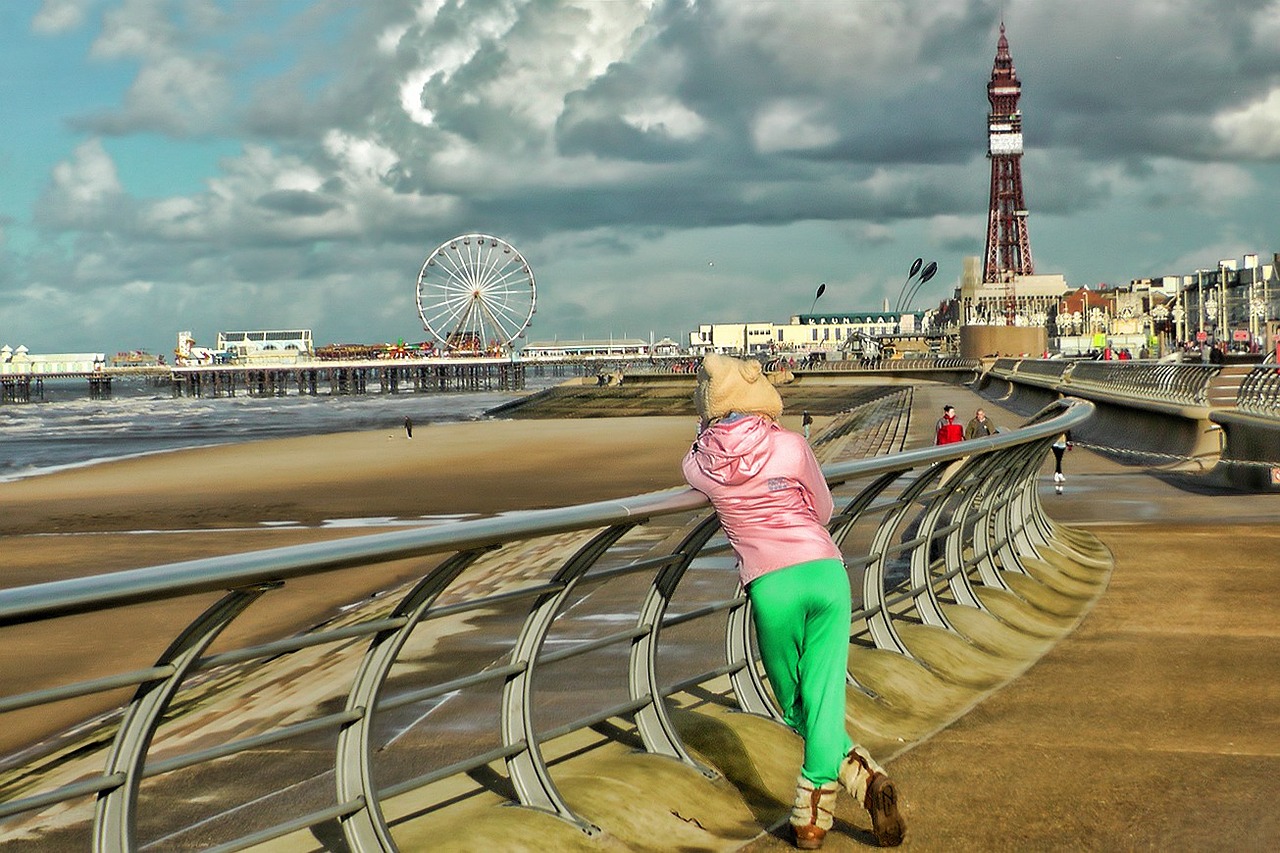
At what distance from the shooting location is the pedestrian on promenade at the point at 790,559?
3832mm

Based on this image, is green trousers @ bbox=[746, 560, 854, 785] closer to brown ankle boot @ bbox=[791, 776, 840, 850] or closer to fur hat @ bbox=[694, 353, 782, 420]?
brown ankle boot @ bbox=[791, 776, 840, 850]

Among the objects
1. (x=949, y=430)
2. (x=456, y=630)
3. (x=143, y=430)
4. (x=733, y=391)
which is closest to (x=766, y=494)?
(x=733, y=391)

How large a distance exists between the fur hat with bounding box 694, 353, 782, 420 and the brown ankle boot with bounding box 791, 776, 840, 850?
41.3 inches

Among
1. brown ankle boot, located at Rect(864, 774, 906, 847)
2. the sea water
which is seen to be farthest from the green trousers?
the sea water

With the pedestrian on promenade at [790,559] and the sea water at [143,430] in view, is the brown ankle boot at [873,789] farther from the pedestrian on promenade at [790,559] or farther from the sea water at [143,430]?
the sea water at [143,430]

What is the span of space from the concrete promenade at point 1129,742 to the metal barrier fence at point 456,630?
670mm

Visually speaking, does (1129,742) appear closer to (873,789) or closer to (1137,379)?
(873,789)

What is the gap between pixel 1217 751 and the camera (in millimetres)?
5184

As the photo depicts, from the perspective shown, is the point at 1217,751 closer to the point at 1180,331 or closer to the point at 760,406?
the point at 760,406

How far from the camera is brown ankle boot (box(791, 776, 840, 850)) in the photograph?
3.96 m

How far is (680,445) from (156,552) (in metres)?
27.8

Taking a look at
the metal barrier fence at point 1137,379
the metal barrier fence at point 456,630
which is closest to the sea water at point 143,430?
the metal barrier fence at point 1137,379

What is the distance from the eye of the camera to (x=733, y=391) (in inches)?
151

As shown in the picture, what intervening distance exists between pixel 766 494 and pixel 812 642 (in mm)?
433
